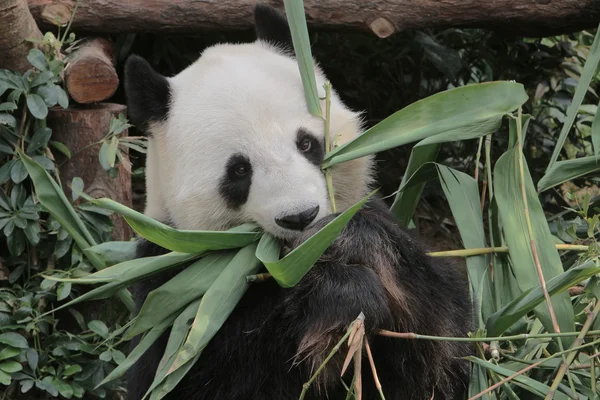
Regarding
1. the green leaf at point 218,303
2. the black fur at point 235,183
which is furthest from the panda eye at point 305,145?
the green leaf at point 218,303

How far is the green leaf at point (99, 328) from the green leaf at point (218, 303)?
2063 mm

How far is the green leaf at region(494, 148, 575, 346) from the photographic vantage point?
7.95 feet

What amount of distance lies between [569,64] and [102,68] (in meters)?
3.48

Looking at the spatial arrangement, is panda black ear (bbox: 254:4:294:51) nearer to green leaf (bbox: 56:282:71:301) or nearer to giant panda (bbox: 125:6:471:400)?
giant panda (bbox: 125:6:471:400)

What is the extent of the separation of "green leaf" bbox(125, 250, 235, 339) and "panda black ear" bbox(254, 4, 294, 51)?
111cm

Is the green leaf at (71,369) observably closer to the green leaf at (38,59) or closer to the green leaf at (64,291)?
the green leaf at (64,291)

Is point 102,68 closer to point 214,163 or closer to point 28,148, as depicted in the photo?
point 28,148

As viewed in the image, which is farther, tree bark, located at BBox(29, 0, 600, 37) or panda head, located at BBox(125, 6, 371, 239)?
tree bark, located at BBox(29, 0, 600, 37)

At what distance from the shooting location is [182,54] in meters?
5.75

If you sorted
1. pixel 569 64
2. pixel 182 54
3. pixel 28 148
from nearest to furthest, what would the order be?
1. pixel 28 148
2. pixel 182 54
3. pixel 569 64

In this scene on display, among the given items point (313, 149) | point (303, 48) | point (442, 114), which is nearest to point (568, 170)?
point (442, 114)

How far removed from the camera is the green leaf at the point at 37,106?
422 cm

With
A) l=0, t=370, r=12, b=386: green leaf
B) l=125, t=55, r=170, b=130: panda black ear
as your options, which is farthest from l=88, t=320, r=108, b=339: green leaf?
l=125, t=55, r=170, b=130: panda black ear

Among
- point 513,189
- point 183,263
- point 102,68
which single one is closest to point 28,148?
point 102,68
